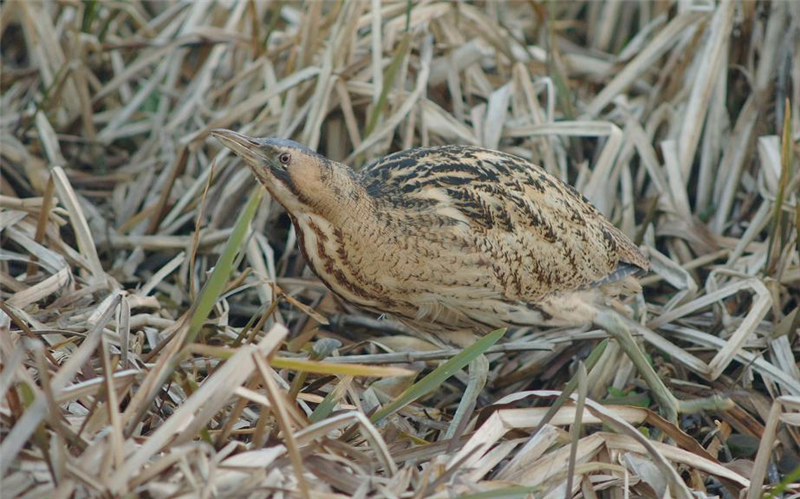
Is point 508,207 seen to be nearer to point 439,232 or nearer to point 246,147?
point 439,232

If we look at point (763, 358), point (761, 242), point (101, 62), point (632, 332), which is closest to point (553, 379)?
point (632, 332)

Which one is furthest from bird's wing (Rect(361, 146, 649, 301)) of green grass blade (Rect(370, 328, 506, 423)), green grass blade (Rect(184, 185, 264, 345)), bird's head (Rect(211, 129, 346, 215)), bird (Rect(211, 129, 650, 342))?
green grass blade (Rect(184, 185, 264, 345))

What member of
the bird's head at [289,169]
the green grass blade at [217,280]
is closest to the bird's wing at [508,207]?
the bird's head at [289,169]

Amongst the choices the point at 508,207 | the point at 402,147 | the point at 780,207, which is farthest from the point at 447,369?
the point at 402,147

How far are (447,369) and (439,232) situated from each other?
424 mm

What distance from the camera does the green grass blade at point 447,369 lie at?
1.71 metres

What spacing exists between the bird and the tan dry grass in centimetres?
12

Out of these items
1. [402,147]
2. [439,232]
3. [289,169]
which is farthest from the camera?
[402,147]

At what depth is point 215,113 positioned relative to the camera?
2.85 metres

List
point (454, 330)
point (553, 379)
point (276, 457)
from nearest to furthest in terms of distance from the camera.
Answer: point (276, 457)
point (454, 330)
point (553, 379)

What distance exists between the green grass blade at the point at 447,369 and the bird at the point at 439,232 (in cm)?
36

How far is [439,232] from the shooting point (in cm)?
207

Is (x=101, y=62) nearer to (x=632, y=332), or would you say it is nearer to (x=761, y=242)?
(x=632, y=332)

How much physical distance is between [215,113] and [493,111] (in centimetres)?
80
